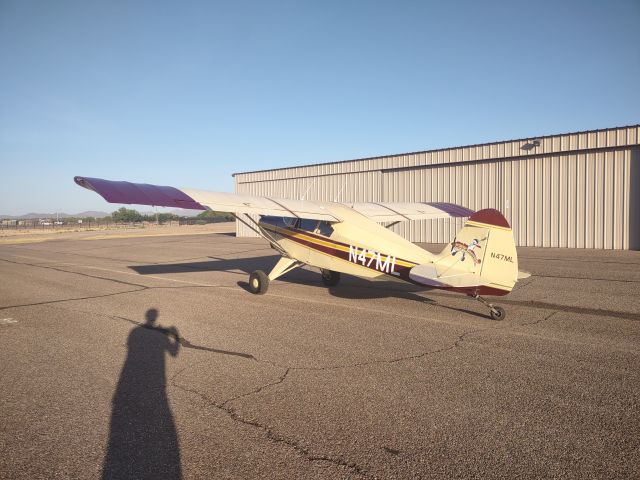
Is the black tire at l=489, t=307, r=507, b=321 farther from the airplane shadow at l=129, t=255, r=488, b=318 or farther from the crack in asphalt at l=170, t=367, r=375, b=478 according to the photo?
the crack in asphalt at l=170, t=367, r=375, b=478

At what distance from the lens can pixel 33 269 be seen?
55.5 ft

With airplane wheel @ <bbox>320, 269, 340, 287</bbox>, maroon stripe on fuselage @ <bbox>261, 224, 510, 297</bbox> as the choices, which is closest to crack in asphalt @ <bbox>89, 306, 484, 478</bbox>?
maroon stripe on fuselage @ <bbox>261, 224, 510, 297</bbox>

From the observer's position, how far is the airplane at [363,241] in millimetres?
7598

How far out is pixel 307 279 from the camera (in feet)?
44.4

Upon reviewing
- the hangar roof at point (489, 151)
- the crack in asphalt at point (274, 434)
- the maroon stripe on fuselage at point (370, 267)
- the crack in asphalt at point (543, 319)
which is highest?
the hangar roof at point (489, 151)

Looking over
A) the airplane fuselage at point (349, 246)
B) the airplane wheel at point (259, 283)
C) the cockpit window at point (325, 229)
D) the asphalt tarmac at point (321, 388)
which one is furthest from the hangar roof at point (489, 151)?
the airplane wheel at point (259, 283)

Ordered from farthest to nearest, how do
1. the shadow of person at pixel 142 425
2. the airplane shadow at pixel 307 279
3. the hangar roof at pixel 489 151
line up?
the hangar roof at pixel 489 151
the airplane shadow at pixel 307 279
the shadow of person at pixel 142 425

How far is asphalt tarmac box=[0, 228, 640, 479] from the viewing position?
3.41 m

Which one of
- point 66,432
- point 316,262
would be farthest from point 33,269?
point 66,432

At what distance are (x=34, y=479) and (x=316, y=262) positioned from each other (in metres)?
8.03

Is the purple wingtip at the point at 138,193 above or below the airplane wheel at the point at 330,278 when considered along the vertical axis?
above

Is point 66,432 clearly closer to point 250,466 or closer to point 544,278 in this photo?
point 250,466

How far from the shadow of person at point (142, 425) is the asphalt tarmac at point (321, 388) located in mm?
17

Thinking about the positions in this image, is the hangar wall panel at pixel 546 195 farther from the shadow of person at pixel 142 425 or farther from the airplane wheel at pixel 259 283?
the shadow of person at pixel 142 425
